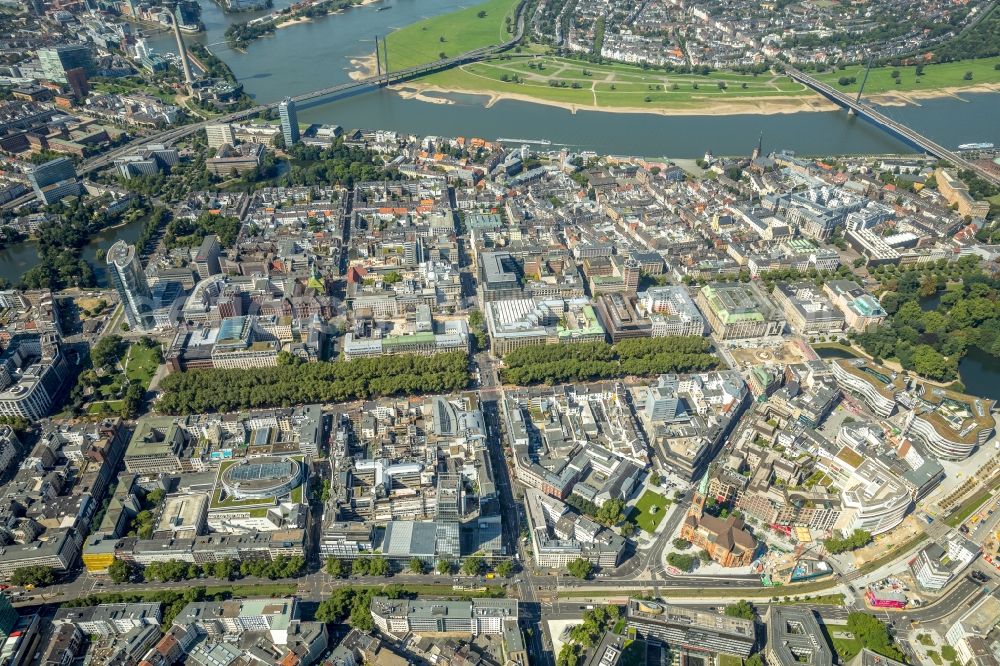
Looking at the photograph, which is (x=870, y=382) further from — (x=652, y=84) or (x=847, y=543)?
(x=652, y=84)

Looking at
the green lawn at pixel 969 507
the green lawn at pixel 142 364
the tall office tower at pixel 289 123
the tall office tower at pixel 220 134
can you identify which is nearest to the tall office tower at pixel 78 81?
the tall office tower at pixel 220 134

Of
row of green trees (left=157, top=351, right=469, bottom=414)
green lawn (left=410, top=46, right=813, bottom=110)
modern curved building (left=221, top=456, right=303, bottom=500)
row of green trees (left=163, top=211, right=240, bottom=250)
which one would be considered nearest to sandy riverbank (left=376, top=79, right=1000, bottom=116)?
green lawn (left=410, top=46, right=813, bottom=110)

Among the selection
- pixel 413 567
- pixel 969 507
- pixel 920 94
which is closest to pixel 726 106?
Answer: pixel 920 94

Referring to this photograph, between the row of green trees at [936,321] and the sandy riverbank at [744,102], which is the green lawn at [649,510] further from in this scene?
the sandy riverbank at [744,102]

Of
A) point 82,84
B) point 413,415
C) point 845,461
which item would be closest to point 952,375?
point 845,461

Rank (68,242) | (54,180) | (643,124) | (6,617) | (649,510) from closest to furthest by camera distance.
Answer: (6,617) < (649,510) < (68,242) < (54,180) < (643,124)

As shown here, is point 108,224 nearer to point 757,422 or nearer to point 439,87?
point 439,87

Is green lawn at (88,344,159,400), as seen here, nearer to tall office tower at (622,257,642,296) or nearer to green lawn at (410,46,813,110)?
tall office tower at (622,257,642,296)
